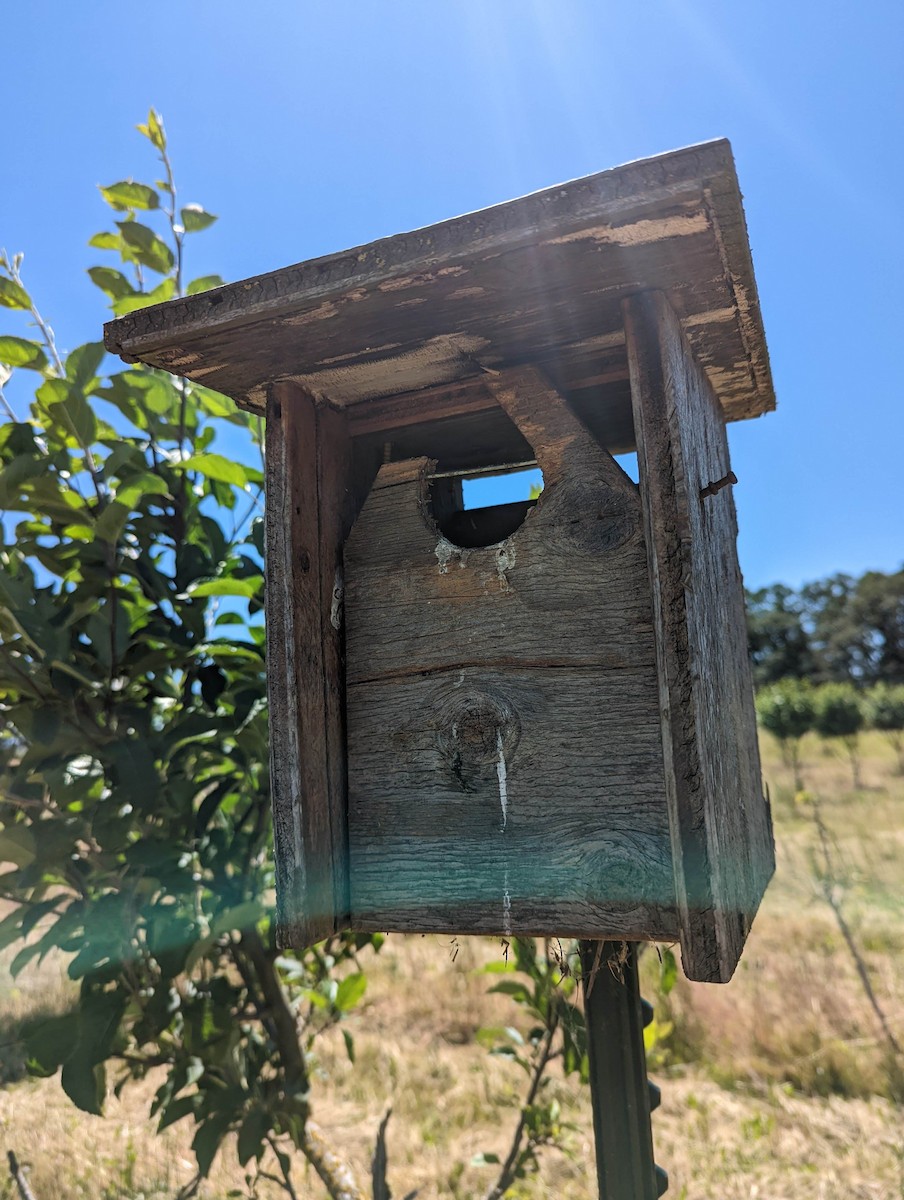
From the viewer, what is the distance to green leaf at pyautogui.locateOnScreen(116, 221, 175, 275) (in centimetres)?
199

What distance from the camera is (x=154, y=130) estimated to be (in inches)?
81.2

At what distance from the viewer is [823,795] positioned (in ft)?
48.2

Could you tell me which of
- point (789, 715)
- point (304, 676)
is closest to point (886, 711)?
point (789, 715)

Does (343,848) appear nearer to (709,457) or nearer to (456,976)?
(709,457)

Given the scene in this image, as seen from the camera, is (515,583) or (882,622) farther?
(882,622)

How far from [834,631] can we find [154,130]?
44080 millimetres

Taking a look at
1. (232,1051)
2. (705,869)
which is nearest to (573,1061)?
(232,1051)

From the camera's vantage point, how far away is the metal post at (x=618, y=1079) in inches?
57.2

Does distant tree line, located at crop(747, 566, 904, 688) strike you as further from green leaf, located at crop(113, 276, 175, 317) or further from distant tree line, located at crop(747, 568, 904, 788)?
green leaf, located at crop(113, 276, 175, 317)

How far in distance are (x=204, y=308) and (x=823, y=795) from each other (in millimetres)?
15420

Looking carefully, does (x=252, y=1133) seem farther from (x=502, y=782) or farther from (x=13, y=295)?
(x=13, y=295)

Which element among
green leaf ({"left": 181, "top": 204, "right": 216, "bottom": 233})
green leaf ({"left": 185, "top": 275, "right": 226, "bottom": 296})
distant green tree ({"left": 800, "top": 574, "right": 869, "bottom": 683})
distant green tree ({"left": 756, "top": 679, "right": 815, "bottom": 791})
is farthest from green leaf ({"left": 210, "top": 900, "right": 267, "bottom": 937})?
distant green tree ({"left": 800, "top": 574, "right": 869, "bottom": 683})

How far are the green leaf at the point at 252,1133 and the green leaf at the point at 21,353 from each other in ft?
5.72

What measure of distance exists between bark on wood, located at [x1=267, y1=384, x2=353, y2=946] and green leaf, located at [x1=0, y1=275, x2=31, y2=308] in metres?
0.93
